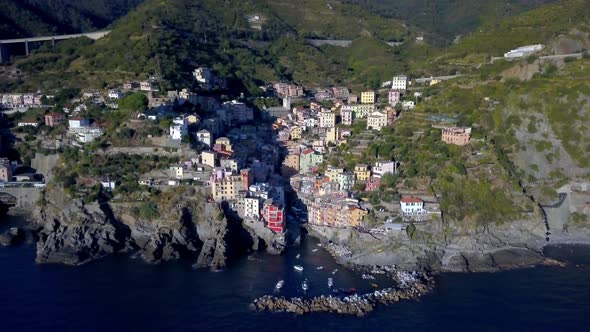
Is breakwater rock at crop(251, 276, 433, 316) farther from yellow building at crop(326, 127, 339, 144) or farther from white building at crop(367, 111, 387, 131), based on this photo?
white building at crop(367, 111, 387, 131)

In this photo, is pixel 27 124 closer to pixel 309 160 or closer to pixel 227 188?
pixel 227 188

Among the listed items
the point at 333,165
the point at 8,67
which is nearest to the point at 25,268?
the point at 333,165

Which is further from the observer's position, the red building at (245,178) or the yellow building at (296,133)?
the yellow building at (296,133)

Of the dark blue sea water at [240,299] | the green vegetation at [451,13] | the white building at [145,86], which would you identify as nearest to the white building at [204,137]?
the white building at [145,86]

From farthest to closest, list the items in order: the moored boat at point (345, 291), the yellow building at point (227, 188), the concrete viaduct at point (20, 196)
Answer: the concrete viaduct at point (20, 196) → the yellow building at point (227, 188) → the moored boat at point (345, 291)

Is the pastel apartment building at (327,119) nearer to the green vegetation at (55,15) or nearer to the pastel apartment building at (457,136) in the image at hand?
the pastel apartment building at (457,136)

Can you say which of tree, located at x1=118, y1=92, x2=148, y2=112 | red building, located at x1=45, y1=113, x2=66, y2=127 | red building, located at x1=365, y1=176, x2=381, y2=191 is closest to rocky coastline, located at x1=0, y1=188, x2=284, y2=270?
red building, located at x1=365, y1=176, x2=381, y2=191

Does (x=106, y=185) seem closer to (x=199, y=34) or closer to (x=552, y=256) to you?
(x=552, y=256)
